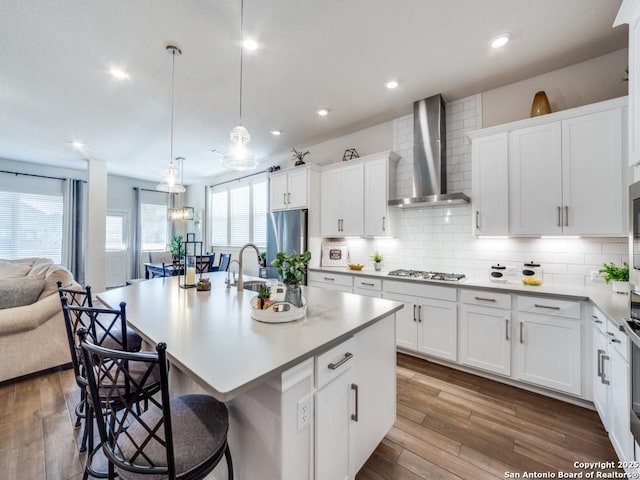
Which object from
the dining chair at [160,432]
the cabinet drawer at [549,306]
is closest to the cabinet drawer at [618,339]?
the cabinet drawer at [549,306]

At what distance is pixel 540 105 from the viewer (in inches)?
102

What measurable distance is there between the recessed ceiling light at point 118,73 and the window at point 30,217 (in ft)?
17.1

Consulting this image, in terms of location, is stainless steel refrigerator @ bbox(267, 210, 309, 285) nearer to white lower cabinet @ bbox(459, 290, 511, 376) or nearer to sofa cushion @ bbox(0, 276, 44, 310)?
white lower cabinet @ bbox(459, 290, 511, 376)

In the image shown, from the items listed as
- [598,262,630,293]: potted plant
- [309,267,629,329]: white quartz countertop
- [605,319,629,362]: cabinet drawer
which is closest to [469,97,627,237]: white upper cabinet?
[598,262,630,293]: potted plant

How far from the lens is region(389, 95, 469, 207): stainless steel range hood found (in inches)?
126

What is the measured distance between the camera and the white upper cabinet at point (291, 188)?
4.19 meters

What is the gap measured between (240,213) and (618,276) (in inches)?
241

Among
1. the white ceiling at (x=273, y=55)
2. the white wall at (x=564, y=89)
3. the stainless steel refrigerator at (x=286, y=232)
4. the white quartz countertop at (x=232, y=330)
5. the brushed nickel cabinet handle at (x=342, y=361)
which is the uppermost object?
the white ceiling at (x=273, y=55)

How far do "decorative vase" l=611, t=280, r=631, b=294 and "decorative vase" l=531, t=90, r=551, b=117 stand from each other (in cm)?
161

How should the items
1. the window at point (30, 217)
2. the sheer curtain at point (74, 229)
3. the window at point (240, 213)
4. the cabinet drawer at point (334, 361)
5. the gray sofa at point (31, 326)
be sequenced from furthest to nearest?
the sheer curtain at point (74, 229)
the window at point (240, 213)
the window at point (30, 217)
the gray sofa at point (31, 326)
the cabinet drawer at point (334, 361)

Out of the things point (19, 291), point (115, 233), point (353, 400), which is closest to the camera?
point (353, 400)

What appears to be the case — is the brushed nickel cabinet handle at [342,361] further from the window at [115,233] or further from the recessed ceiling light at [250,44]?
the window at [115,233]

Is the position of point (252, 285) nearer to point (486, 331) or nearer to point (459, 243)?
point (486, 331)

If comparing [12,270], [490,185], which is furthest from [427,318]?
[12,270]
